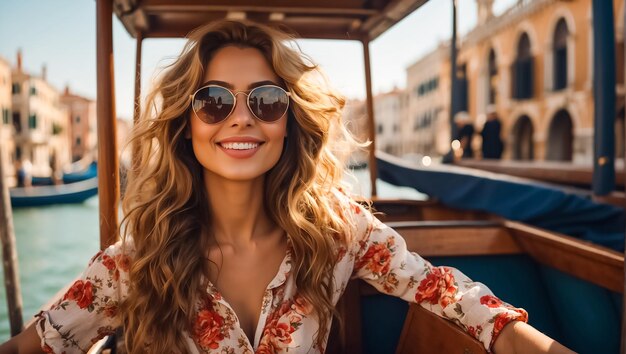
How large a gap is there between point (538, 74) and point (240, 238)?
17.9 m

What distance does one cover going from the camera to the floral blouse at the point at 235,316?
1.21 meters

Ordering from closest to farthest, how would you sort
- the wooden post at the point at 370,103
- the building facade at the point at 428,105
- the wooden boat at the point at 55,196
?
1. the wooden post at the point at 370,103
2. the wooden boat at the point at 55,196
3. the building facade at the point at 428,105

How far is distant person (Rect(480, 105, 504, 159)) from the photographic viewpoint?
8328mm

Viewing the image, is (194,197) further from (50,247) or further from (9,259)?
(50,247)

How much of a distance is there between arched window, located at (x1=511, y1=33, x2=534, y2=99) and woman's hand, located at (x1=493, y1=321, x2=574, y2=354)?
18.1 meters

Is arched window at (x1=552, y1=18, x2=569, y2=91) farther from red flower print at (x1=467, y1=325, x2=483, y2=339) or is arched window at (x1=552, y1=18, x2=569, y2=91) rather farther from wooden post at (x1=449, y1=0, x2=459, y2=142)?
red flower print at (x1=467, y1=325, x2=483, y2=339)

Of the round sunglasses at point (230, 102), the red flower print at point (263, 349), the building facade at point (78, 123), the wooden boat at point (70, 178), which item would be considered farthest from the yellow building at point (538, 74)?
the building facade at point (78, 123)

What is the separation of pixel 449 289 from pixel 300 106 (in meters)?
0.58

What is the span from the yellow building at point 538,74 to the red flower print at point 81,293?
13.2 m

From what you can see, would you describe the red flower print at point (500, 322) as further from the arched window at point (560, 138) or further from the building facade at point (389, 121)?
the building facade at point (389, 121)

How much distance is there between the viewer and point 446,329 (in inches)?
51.3

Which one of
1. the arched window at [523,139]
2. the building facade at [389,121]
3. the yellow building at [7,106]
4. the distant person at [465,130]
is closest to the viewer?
the distant person at [465,130]

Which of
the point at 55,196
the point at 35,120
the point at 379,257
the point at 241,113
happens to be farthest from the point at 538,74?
the point at 35,120

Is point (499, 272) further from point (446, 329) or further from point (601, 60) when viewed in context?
point (601, 60)
